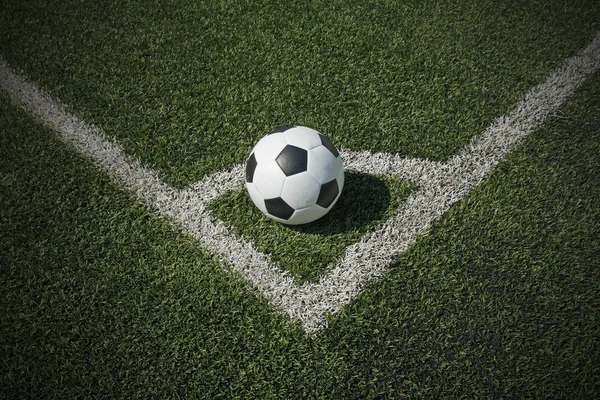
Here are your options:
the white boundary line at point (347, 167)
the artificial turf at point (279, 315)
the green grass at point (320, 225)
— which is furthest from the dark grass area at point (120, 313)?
the green grass at point (320, 225)

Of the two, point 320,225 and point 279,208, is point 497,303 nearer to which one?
point 320,225

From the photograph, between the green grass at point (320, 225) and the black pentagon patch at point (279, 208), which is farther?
the green grass at point (320, 225)

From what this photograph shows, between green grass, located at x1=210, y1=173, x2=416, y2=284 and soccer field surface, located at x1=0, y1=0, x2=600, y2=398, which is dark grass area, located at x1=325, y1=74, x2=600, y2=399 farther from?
green grass, located at x1=210, y1=173, x2=416, y2=284

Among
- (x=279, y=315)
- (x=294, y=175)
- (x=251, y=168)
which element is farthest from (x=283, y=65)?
(x=279, y=315)

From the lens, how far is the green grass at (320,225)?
2.76 meters

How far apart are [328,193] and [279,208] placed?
1.00 feet

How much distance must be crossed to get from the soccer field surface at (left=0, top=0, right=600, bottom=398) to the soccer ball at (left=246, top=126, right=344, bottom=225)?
0.25 m

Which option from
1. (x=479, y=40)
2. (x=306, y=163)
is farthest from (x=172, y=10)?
(x=479, y=40)

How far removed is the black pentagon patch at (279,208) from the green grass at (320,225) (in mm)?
203

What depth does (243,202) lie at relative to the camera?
299 cm

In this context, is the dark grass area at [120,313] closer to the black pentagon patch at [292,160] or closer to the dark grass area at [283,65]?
the dark grass area at [283,65]

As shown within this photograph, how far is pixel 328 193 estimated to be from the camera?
2.66m

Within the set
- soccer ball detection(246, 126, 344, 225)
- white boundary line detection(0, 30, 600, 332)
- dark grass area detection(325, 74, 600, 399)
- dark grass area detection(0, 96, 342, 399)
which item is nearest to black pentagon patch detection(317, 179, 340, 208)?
soccer ball detection(246, 126, 344, 225)

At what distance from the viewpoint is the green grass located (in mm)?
2762
